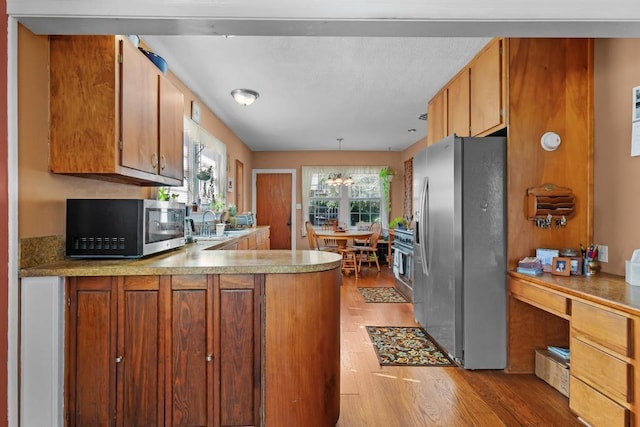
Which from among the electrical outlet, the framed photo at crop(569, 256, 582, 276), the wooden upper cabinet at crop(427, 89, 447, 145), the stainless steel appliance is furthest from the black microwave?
the stainless steel appliance

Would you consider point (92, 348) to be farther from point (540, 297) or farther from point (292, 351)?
point (540, 297)

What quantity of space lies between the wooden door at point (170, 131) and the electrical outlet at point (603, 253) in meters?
2.93

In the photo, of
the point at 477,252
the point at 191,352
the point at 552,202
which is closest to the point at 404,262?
the point at 477,252

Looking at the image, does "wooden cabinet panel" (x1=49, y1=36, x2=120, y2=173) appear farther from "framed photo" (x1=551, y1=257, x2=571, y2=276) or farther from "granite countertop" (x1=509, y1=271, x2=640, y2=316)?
"framed photo" (x1=551, y1=257, x2=571, y2=276)

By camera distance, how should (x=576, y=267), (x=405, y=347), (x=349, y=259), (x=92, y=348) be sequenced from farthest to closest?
1. (x=349, y=259)
2. (x=405, y=347)
3. (x=576, y=267)
4. (x=92, y=348)

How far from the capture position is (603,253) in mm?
2342

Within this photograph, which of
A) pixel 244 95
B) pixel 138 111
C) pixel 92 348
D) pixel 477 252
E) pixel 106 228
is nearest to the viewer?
pixel 92 348

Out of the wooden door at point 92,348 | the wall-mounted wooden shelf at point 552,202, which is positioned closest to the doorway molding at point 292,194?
the wall-mounted wooden shelf at point 552,202

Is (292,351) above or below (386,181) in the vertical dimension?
below

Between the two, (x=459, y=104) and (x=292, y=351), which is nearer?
(x=292, y=351)

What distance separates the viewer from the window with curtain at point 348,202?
804cm

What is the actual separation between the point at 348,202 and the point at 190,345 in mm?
6575

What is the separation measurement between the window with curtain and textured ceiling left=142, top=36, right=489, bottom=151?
2.32 metres

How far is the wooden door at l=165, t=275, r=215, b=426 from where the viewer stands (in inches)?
66.7
